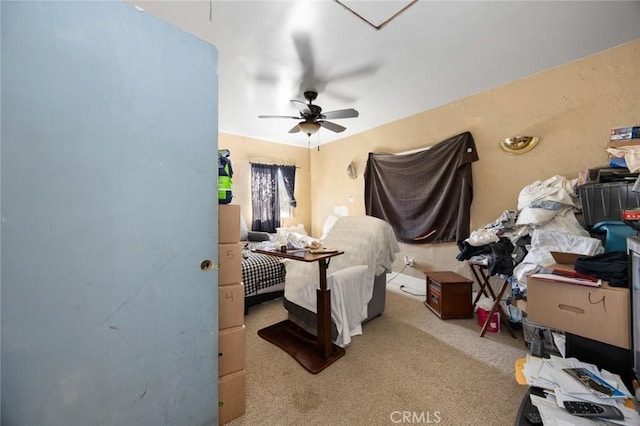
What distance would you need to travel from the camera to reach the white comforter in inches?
76.9

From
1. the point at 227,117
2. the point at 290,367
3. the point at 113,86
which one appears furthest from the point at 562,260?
the point at 227,117

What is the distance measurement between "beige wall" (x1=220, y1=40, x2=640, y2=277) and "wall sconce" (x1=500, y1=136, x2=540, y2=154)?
0.05 metres

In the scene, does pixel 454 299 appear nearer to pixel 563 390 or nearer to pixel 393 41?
pixel 563 390

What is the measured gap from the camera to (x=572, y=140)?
87.6 inches

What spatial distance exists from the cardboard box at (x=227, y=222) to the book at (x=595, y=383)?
1709 millimetres

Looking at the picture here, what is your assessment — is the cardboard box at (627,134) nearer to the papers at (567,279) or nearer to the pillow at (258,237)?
the papers at (567,279)

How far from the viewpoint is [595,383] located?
1.00 metres

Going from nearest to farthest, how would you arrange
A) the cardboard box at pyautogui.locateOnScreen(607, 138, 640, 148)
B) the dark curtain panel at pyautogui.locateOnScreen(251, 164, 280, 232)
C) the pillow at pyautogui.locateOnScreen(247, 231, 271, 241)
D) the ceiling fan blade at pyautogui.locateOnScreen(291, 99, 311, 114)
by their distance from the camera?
the cardboard box at pyautogui.locateOnScreen(607, 138, 640, 148), the ceiling fan blade at pyautogui.locateOnScreen(291, 99, 311, 114), the pillow at pyautogui.locateOnScreen(247, 231, 271, 241), the dark curtain panel at pyautogui.locateOnScreen(251, 164, 280, 232)

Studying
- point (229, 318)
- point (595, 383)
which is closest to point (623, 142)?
point (595, 383)

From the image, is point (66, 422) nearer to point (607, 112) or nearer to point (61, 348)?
point (61, 348)

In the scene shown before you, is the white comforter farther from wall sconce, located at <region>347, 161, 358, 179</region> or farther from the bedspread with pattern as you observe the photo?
wall sconce, located at <region>347, 161, 358, 179</region>

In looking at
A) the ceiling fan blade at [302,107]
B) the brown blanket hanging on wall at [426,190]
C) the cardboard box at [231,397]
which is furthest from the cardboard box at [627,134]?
the cardboard box at [231,397]

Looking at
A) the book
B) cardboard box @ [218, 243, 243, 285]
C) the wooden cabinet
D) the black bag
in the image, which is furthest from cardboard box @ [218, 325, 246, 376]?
the wooden cabinet

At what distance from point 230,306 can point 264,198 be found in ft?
11.7
